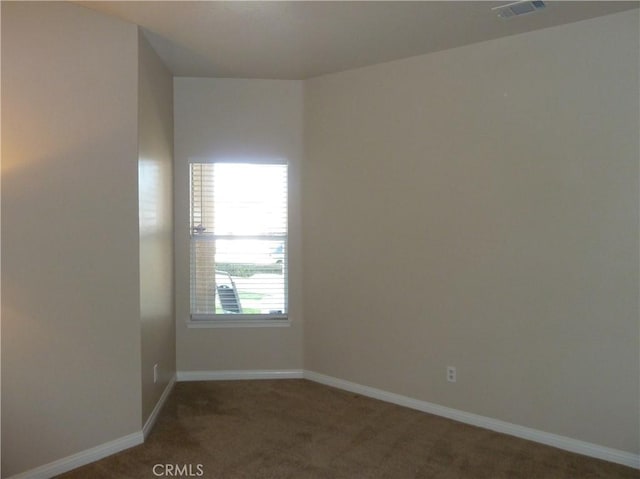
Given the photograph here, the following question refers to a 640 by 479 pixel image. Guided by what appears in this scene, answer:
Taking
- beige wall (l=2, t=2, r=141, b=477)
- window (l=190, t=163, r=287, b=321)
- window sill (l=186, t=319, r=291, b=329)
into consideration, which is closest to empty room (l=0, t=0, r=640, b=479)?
beige wall (l=2, t=2, r=141, b=477)

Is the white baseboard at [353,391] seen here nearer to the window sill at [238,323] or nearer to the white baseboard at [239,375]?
the white baseboard at [239,375]

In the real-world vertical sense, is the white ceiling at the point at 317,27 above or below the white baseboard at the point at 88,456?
above

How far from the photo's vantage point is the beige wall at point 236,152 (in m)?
4.23

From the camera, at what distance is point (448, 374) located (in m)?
3.51

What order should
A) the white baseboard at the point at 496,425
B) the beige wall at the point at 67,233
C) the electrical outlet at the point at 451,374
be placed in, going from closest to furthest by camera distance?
the beige wall at the point at 67,233, the white baseboard at the point at 496,425, the electrical outlet at the point at 451,374

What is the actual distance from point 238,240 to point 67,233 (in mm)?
1741

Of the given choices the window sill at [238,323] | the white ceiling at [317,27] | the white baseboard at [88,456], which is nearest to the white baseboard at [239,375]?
the window sill at [238,323]

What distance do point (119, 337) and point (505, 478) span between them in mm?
2432

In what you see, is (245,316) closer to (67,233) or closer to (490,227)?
(67,233)

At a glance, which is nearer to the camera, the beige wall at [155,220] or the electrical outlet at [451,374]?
the beige wall at [155,220]

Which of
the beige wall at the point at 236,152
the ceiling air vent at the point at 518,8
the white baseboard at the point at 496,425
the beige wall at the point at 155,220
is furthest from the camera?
the beige wall at the point at 236,152

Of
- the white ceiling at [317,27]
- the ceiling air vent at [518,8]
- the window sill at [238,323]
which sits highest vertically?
the white ceiling at [317,27]

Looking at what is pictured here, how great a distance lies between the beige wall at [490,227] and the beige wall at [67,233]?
175 centimetres

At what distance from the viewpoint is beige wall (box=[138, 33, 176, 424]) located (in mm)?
3101
